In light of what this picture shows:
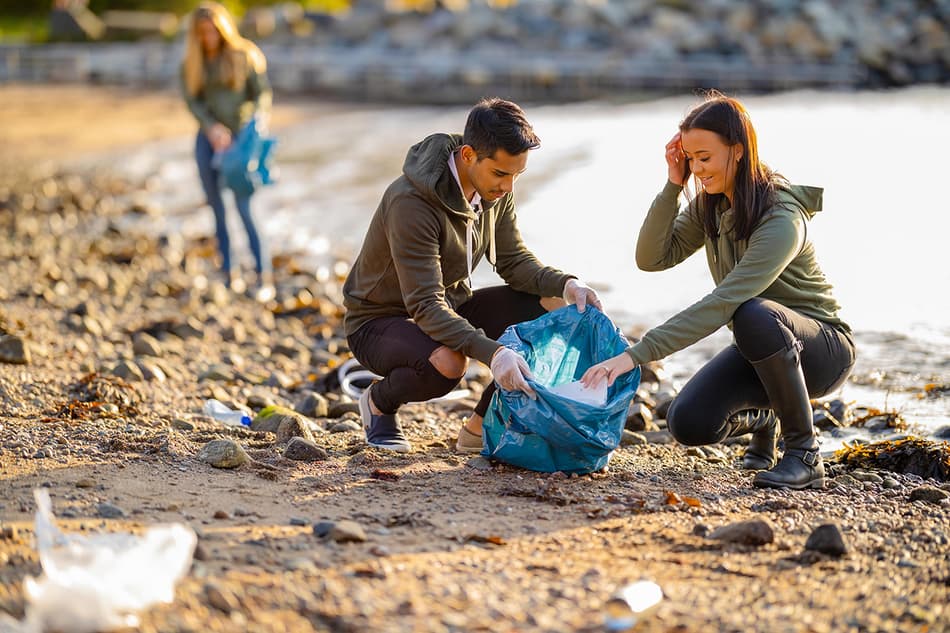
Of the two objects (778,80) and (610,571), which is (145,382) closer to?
(610,571)

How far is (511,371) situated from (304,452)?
2.59ft

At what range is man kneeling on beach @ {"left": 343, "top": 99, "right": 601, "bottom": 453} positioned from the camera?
150 inches

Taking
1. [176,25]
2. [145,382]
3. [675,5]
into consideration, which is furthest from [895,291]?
[176,25]

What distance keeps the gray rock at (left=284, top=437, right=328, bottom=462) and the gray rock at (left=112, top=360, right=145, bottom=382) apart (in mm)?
1267

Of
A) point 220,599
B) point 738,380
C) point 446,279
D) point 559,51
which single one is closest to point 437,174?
point 446,279

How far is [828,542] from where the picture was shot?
3.18 meters

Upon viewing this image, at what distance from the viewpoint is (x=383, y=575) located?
283 cm

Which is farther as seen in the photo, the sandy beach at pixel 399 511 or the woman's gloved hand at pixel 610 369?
the woman's gloved hand at pixel 610 369

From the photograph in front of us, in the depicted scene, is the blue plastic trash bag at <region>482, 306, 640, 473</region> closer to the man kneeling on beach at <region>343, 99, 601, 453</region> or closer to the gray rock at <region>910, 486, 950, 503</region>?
the man kneeling on beach at <region>343, 99, 601, 453</region>

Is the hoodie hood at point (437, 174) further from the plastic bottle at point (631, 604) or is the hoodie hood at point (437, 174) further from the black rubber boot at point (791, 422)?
the plastic bottle at point (631, 604)

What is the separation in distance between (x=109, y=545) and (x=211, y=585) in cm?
34

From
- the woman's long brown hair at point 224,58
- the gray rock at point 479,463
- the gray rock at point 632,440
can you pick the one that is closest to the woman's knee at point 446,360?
the gray rock at point 479,463

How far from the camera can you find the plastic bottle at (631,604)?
2635 mm

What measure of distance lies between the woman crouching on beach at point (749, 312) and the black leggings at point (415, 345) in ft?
1.76
